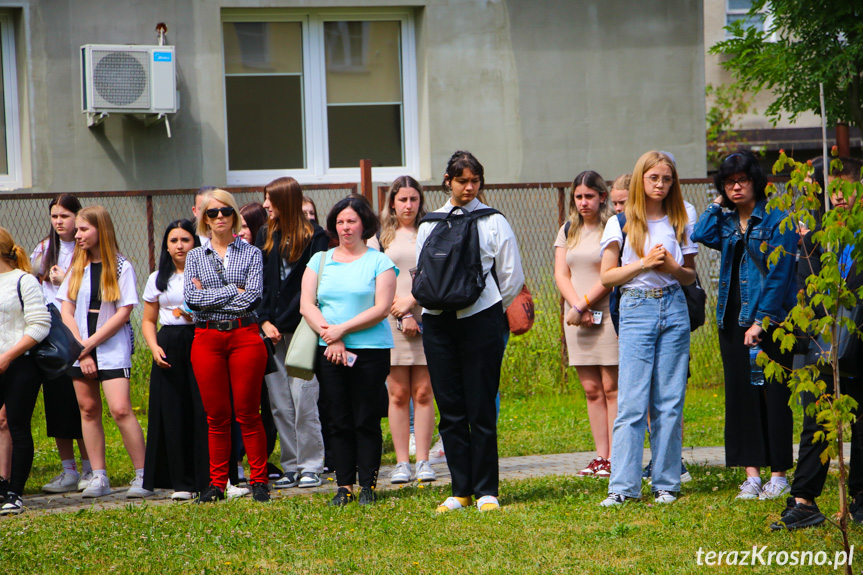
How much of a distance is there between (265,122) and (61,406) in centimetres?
618

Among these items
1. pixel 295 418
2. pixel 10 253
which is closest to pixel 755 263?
pixel 295 418

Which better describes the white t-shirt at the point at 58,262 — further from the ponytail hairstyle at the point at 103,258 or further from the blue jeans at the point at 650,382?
the blue jeans at the point at 650,382

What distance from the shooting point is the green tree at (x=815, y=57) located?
12.4 m

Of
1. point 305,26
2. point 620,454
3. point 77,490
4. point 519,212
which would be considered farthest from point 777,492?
point 305,26

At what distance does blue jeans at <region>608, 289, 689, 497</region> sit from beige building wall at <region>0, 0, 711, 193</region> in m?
7.08

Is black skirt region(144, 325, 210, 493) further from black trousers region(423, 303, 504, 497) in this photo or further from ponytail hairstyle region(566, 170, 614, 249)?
ponytail hairstyle region(566, 170, 614, 249)

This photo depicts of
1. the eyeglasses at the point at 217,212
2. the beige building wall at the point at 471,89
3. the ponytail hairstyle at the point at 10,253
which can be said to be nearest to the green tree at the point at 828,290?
the eyeglasses at the point at 217,212

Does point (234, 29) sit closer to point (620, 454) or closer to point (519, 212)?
point (519, 212)

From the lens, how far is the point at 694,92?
13.2 meters

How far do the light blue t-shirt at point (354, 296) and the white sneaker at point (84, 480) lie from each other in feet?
8.04

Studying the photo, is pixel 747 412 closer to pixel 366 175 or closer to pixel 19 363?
pixel 19 363

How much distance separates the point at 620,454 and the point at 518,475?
1.66m

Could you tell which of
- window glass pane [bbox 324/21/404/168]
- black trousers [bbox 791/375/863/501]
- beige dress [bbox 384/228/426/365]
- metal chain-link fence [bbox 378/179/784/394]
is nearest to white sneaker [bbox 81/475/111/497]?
beige dress [bbox 384/228/426/365]

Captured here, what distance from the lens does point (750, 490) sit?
19.7ft
